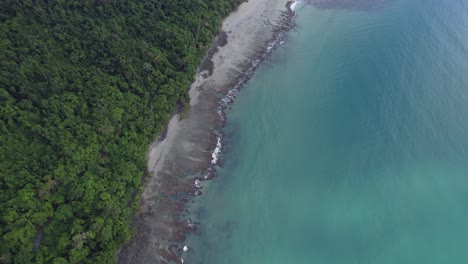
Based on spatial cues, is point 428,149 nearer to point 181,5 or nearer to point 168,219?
point 168,219

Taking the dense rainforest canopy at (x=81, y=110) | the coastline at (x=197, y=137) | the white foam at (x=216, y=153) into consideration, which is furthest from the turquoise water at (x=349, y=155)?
the dense rainforest canopy at (x=81, y=110)

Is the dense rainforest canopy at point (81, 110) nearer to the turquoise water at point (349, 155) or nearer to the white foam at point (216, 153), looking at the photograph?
Result: the white foam at point (216, 153)

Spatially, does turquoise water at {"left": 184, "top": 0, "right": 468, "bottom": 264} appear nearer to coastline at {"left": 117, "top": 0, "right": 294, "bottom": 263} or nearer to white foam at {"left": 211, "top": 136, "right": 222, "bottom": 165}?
white foam at {"left": 211, "top": 136, "right": 222, "bottom": 165}

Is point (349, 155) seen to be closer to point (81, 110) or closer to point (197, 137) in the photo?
point (197, 137)

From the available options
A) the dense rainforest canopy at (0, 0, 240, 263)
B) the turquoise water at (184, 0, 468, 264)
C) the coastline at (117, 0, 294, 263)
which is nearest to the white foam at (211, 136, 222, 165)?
the coastline at (117, 0, 294, 263)

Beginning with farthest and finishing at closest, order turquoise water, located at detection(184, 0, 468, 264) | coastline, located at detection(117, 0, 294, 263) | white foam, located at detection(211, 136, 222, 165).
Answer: white foam, located at detection(211, 136, 222, 165), turquoise water, located at detection(184, 0, 468, 264), coastline, located at detection(117, 0, 294, 263)

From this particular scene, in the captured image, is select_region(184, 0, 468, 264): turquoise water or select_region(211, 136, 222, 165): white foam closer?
select_region(184, 0, 468, 264): turquoise water
